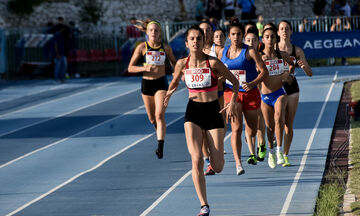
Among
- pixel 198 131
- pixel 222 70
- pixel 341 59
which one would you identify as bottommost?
pixel 341 59

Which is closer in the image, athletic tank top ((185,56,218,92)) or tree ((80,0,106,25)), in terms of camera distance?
athletic tank top ((185,56,218,92))

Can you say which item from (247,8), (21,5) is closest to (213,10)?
(247,8)

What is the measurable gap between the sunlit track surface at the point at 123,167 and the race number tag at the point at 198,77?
1.34 meters

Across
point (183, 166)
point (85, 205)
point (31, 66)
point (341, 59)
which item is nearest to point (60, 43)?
point (31, 66)

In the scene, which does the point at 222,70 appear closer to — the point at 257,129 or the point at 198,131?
the point at 198,131

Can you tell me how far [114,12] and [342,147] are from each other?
2675 cm

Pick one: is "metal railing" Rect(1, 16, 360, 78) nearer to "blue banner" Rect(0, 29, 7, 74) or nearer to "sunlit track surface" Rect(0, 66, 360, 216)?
"blue banner" Rect(0, 29, 7, 74)

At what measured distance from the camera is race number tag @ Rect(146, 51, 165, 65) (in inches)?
430

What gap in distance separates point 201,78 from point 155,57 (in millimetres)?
3058

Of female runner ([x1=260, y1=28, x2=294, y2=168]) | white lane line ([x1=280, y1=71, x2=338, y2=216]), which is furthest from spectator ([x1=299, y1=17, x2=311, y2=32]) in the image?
female runner ([x1=260, y1=28, x2=294, y2=168])

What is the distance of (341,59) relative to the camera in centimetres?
2839

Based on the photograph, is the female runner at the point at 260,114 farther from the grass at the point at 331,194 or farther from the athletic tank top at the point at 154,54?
the athletic tank top at the point at 154,54

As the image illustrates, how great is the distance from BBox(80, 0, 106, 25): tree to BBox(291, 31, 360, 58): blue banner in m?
13.7

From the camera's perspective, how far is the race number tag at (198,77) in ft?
26.1
